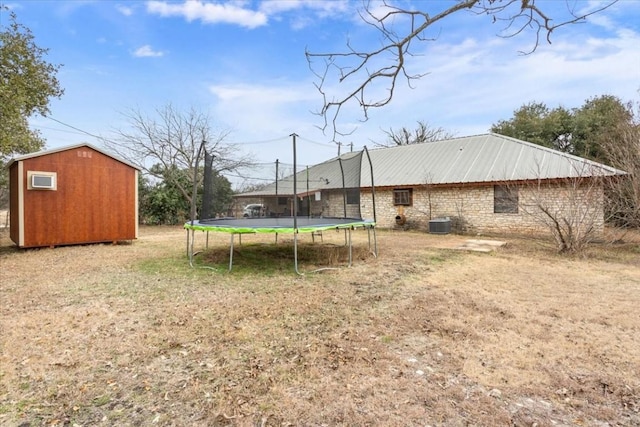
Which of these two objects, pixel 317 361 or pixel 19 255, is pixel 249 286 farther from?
pixel 19 255

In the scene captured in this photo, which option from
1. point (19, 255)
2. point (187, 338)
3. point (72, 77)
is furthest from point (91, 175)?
point (187, 338)

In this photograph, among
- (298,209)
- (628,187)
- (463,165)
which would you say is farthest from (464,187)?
(298,209)

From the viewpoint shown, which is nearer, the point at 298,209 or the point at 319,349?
the point at 319,349

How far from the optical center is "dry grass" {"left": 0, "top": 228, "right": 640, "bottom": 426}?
1870 millimetres

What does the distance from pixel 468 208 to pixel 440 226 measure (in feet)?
4.02

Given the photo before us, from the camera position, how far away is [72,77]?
448 inches

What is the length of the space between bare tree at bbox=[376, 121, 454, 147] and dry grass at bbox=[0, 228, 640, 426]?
74.1 ft

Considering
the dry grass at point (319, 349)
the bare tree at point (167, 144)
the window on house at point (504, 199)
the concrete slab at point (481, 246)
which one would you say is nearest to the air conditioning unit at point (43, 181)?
the dry grass at point (319, 349)

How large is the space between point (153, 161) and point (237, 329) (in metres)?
15.2

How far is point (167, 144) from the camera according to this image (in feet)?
52.0

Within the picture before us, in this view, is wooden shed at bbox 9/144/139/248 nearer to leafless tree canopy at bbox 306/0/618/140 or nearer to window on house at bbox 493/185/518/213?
leafless tree canopy at bbox 306/0/618/140

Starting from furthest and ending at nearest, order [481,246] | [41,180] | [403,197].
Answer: [403,197] < [481,246] < [41,180]

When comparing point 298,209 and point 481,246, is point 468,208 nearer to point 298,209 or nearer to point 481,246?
point 481,246

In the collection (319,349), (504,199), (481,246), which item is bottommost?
(319,349)
